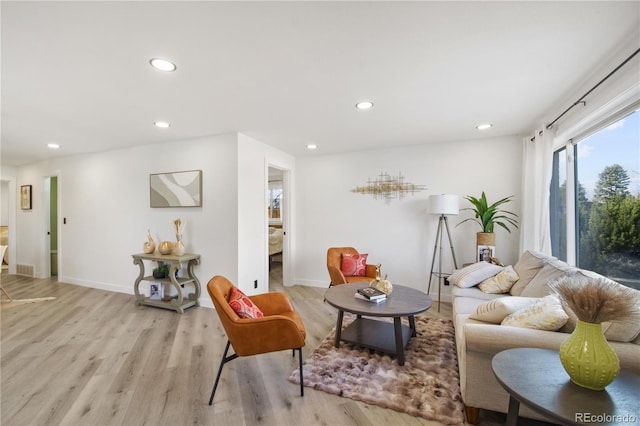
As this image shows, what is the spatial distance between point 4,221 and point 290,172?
751 cm

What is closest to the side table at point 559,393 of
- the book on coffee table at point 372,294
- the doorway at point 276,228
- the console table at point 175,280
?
the book on coffee table at point 372,294

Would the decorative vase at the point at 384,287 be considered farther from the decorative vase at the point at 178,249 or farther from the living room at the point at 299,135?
the decorative vase at the point at 178,249

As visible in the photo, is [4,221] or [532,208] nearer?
[532,208]

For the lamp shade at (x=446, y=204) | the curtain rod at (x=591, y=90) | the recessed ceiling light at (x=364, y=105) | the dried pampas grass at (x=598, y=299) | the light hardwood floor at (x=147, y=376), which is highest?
the recessed ceiling light at (x=364, y=105)

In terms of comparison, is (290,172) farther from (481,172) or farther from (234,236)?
(481,172)

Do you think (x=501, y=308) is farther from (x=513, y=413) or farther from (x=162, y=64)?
(x=162, y=64)

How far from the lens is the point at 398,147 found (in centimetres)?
444

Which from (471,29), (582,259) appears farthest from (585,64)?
(582,259)

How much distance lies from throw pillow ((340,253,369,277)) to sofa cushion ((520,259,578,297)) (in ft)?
6.22

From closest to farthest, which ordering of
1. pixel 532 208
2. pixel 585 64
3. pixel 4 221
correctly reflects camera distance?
pixel 585 64 < pixel 532 208 < pixel 4 221

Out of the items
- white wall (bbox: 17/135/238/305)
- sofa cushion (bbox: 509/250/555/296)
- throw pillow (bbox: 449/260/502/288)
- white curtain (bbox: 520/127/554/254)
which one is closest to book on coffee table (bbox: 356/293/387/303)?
throw pillow (bbox: 449/260/502/288)

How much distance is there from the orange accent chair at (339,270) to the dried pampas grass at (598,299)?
2.55 meters

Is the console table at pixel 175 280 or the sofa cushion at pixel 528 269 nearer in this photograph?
the sofa cushion at pixel 528 269

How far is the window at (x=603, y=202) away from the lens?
6.79 feet
